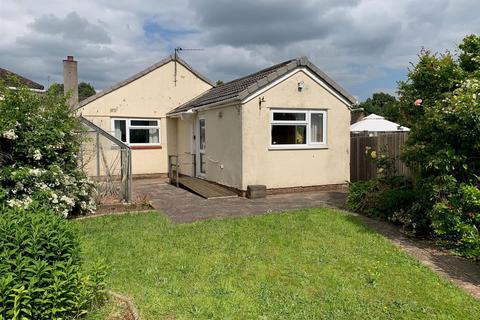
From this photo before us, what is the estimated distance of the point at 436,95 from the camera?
309 inches

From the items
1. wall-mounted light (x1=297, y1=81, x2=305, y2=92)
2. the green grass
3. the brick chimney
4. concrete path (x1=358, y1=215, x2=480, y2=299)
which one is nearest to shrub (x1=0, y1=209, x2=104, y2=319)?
the green grass

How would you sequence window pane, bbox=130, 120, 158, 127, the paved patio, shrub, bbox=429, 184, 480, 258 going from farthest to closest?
window pane, bbox=130, 120, 158, 127 < the paved patio < shrub, bbox=429, 184, 480, 258

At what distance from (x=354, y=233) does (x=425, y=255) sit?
1445mm

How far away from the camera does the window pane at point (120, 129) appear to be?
1714 centimetres

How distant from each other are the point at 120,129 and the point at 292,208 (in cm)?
1056

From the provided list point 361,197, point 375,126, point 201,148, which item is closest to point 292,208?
point 361,197

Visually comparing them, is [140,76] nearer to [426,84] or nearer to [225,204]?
[225,204]

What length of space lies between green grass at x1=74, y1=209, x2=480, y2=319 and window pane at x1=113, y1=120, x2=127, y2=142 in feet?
31.3

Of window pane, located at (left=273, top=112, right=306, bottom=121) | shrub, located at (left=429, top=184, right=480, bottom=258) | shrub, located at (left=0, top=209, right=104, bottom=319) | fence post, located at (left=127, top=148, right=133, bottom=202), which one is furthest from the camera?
window pane, located at (left=273, top=112, right=306, bottom=121)

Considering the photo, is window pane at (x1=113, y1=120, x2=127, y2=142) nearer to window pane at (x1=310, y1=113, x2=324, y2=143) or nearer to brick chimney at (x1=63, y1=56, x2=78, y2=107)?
brick chimney at (x1=63, y1=56, x2=78, y2=107)

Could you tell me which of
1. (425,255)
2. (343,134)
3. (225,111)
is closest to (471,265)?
(425,255)

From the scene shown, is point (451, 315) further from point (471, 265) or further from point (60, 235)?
point (60, 235)

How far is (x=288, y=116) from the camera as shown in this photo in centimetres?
1236

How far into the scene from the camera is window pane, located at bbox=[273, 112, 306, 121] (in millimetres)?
12180
